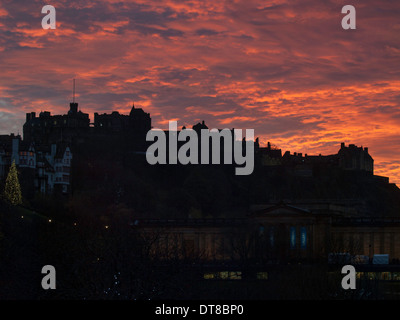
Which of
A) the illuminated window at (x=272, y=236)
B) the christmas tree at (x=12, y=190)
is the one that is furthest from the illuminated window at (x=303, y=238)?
the christmas tree at (x=12, y=190)

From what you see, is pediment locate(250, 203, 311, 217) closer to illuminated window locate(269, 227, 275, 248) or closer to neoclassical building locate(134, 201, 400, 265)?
neoclassical building locate(134, 201, 400, 265)

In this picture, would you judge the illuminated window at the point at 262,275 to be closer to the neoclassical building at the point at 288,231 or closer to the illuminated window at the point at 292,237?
the neoclassical building at the point at 288,231

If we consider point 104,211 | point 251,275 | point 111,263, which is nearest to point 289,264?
point 251,275

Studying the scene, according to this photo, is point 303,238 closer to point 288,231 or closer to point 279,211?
point 288,231

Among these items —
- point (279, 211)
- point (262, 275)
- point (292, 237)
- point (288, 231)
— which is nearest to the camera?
point (262, 275)

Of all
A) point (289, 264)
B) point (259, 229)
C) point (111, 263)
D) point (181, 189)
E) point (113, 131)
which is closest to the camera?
point (111, 263)

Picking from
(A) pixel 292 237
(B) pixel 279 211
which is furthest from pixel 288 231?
(B) pixel 279 211

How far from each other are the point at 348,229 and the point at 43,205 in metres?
40.9

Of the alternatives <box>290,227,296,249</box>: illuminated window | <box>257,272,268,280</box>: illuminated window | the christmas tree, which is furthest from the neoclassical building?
<box>257,272,268,280</box>: illuminated window

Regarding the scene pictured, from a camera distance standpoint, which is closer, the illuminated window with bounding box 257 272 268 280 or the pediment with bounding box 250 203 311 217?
the illuminated window with bounding box 257 272 268 280

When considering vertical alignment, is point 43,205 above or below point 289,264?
above
